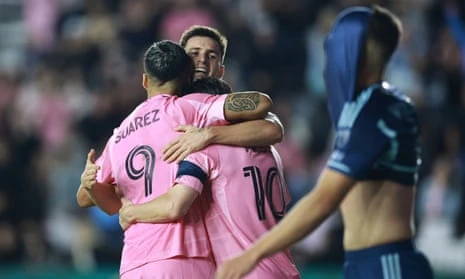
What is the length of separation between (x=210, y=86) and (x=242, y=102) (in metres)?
0.35

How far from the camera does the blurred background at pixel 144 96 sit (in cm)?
1187

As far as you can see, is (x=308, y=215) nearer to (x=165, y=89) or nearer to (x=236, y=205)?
(x=236, y=205)

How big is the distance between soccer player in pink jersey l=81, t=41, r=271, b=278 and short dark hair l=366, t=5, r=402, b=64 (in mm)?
1438

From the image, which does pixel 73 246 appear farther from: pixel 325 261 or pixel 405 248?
pixel 405 248

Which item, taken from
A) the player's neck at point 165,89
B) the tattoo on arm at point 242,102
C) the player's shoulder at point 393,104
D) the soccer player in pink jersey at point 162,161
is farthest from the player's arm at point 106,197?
the player's shoulder at point 393,104

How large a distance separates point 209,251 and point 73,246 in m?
6.97

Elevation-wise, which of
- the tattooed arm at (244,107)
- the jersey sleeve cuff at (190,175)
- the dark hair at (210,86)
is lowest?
the jersey sleeve cuff at (190,175)

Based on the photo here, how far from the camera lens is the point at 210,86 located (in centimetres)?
651

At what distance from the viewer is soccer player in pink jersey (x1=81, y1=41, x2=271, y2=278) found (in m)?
6.14

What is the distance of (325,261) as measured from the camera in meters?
11.9

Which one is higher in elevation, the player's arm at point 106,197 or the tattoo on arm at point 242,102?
the tattoo on arm at point 242,102

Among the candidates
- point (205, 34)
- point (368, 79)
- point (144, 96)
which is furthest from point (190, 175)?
point (144, 96)

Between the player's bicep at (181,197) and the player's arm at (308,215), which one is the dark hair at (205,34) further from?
the player's arm at (308,215)

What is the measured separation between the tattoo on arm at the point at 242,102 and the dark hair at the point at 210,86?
27 centimetres
